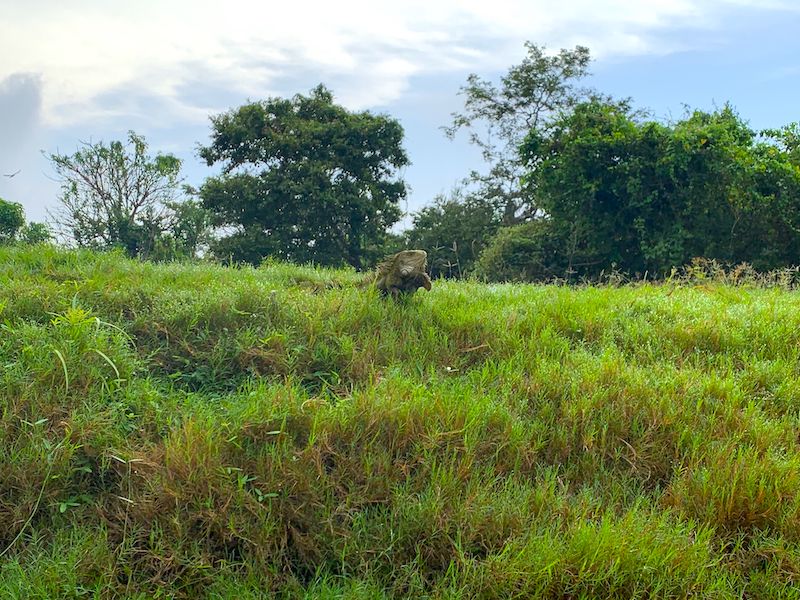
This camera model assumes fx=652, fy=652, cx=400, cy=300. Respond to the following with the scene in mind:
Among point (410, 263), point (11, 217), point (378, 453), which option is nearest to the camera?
point (378, 453)

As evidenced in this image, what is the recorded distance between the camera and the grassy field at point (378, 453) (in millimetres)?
2625

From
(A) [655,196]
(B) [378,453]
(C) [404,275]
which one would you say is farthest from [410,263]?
(A) [655,196]

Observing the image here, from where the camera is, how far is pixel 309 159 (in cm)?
2041

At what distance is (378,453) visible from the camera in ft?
10.5

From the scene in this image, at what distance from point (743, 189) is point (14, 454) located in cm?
1338

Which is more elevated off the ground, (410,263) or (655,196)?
(655,196)

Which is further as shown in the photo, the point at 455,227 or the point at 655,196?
the point at 455,227

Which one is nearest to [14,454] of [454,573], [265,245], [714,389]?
[454,573]

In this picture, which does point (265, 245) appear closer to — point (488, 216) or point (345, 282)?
point (488, 216)

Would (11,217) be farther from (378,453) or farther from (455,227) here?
(378,453)

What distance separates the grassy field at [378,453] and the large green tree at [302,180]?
50.5 feet

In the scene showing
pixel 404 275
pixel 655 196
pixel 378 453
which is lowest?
pixel 378 453

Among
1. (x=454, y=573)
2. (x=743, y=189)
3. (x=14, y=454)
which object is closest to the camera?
(x=454, y=573)

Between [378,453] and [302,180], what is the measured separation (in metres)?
17.5
